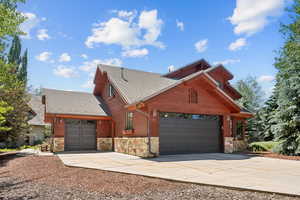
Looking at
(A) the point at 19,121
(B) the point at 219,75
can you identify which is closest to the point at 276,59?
(B) the point at 219,75

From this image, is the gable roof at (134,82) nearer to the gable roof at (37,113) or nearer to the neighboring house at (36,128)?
the neighboring house at (36,128)

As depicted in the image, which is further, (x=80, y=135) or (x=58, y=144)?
(x=80, y=135)

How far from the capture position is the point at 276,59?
688 inches

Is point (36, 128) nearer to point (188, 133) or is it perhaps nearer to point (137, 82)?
point (137, 82)

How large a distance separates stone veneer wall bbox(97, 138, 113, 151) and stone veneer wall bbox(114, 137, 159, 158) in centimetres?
135

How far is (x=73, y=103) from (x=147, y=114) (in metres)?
7.85

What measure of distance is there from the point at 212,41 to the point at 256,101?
32544 mm

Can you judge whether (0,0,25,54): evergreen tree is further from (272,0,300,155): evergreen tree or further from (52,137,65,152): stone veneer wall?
(272,0,300,155): evergreen tree

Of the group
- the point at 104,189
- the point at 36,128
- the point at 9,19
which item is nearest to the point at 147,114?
the point at 104,189

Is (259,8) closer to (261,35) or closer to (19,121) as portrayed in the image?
(261,35)

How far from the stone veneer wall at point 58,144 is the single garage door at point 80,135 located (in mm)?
302

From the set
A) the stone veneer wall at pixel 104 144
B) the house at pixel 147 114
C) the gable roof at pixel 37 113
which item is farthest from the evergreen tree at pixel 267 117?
the gable roof at pixel 37 113

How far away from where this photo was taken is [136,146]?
45.4 ft

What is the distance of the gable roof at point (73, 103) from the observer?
650 inches
